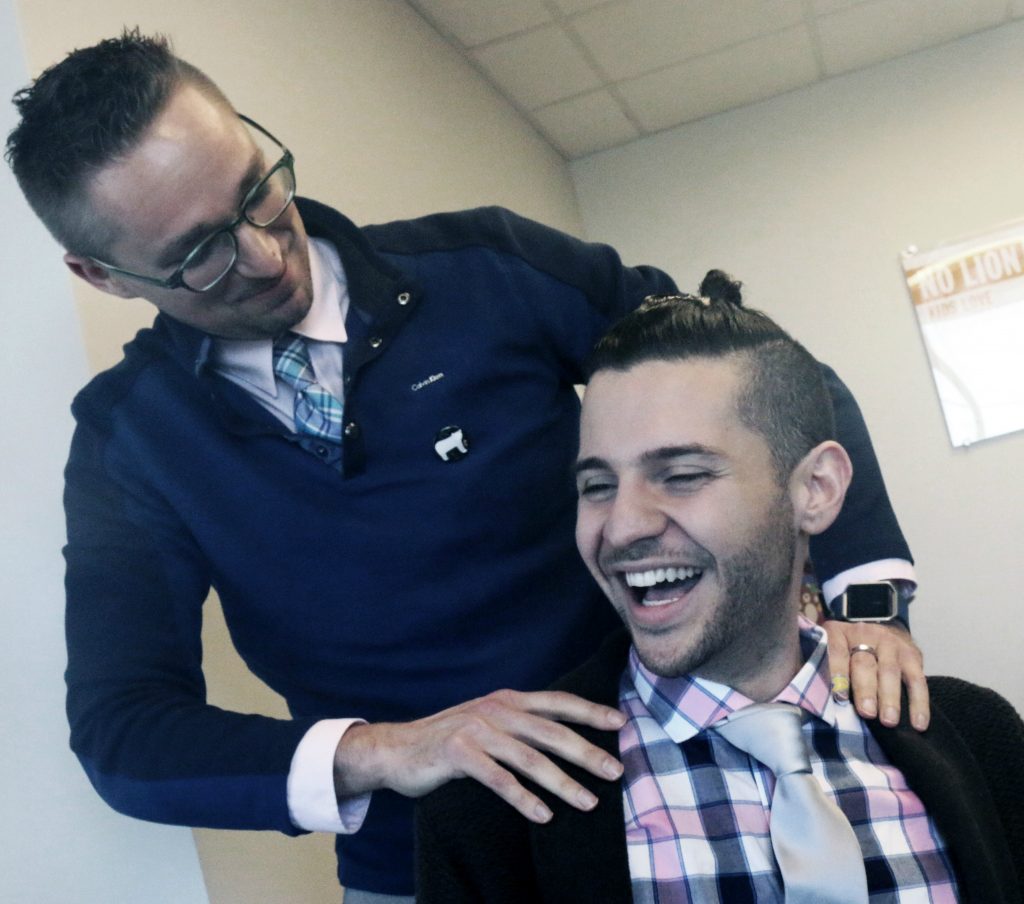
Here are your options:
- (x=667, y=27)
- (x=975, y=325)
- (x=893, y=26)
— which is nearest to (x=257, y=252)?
(x=667, y=27)

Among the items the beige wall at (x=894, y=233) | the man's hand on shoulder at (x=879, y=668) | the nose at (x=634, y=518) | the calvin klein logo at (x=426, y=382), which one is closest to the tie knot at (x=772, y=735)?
the man's hand on shoulder at (x=879, y=668)

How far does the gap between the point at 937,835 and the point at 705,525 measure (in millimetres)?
410

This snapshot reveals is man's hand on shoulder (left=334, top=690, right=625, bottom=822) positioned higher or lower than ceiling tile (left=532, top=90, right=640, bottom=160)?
lower

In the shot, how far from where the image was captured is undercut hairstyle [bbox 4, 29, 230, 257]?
1220mm

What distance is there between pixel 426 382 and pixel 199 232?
34cm

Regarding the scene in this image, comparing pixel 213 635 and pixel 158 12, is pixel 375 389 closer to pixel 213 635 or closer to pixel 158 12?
pixel 213 635

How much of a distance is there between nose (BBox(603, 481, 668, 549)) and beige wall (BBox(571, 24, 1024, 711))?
366 centimetres

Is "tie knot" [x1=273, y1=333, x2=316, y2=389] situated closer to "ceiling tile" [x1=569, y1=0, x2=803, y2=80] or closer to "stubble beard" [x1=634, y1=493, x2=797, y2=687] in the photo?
"stubble beard" [x1=634, y1=493, x2=797, y2=687]

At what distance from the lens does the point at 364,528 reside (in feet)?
4.50

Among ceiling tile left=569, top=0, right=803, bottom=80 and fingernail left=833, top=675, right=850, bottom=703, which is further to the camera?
ceiling tile left=569, top=0, right=803, bottom=80

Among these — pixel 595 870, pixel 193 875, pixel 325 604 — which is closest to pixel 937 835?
pixel 595 870

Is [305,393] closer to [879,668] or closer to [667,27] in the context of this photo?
[879,668]

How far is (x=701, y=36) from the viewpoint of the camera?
4.11m

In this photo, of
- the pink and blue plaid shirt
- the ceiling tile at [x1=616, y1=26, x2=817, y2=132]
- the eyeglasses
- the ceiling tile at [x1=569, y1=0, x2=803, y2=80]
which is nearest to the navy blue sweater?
the eyeglasses
